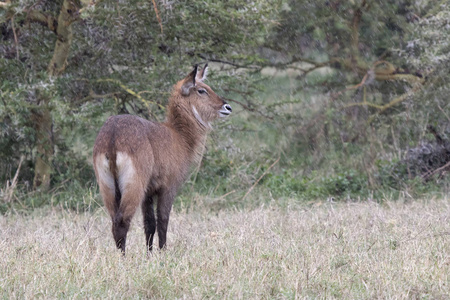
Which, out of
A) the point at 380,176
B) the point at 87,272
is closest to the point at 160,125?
the point at 87,272

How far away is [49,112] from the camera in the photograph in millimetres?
8547

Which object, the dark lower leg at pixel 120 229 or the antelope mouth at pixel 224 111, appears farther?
the antelope mouth at pixel 224 111

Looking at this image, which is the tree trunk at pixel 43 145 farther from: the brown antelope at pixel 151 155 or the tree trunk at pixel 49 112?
the brown antelope at pixel 151 155

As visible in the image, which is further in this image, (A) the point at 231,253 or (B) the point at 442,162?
(B) the point at 442,162

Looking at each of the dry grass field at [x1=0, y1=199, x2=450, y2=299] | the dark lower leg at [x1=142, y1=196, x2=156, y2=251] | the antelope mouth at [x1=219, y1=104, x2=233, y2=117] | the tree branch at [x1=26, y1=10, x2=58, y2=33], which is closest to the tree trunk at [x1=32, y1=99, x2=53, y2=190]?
the tree branch at [x1=26, y1=10, x2=58, y2=33]

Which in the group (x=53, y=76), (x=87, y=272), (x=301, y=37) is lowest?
(x=301, y=37)

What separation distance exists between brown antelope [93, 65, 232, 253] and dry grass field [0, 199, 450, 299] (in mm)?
321

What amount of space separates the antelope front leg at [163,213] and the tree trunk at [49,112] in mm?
2857

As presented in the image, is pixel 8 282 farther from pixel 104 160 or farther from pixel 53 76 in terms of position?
pixel 53 76

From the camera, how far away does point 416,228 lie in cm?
591

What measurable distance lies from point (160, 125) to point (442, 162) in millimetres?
4567

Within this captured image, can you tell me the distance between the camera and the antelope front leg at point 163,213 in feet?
18.7


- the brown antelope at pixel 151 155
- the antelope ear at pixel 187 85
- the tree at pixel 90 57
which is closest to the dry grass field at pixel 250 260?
the brown antelope at pixel 151 155

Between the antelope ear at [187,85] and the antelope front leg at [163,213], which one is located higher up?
the antelope ear at [187,85]
